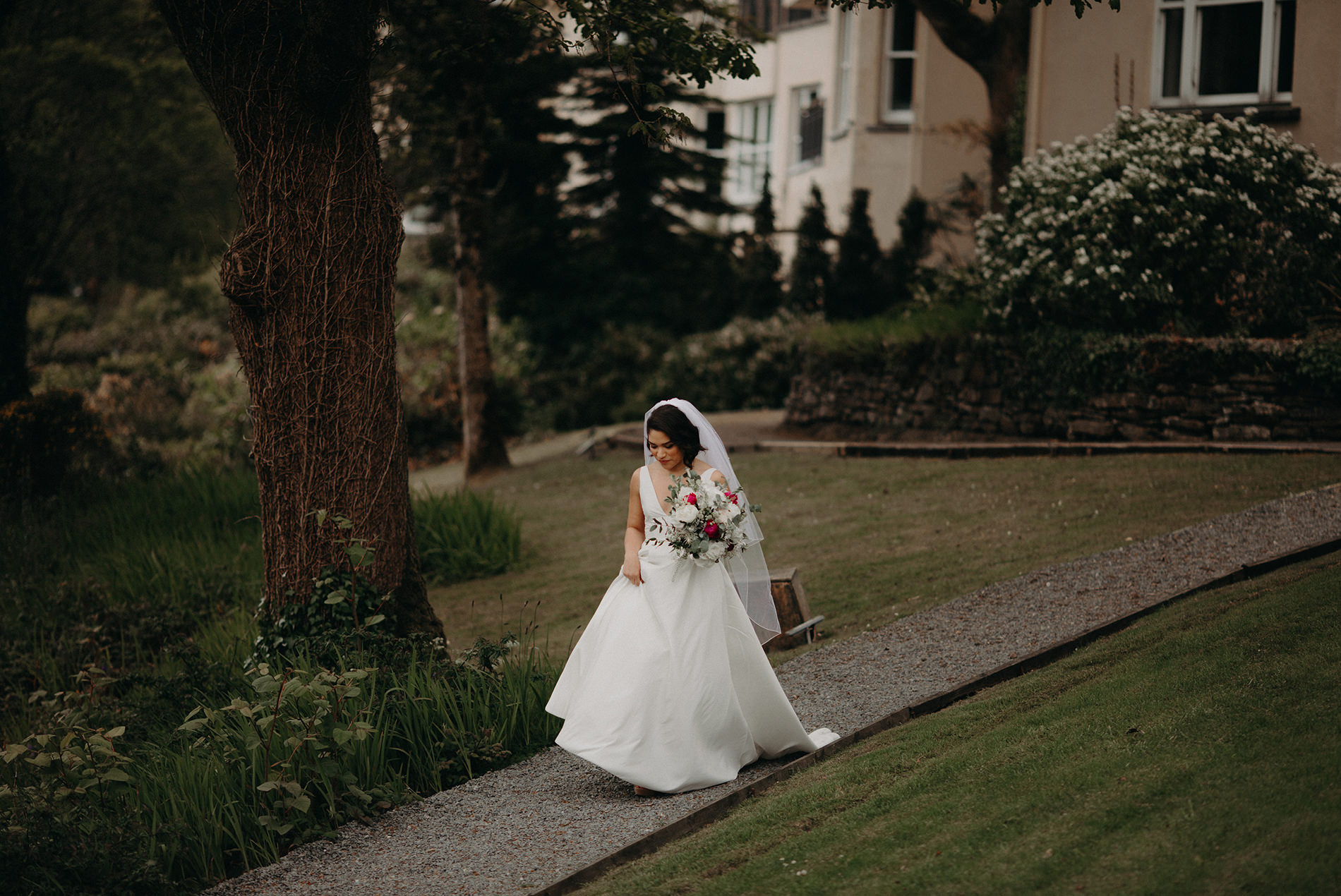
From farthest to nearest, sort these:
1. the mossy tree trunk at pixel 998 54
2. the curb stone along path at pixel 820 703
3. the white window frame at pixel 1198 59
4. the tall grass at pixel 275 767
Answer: the mossy tree trunk at pixel 998 54 < the white window frame at pixel 1198 59 < the tall grass at pixel 275 767 < the curb stone along path at pixel 820 703

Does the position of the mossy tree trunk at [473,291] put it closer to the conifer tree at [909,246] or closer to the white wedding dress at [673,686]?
the conifer tree at [909,246]

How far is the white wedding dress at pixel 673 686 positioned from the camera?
5.37 metres

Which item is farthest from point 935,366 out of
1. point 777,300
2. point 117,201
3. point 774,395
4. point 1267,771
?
point 117,201

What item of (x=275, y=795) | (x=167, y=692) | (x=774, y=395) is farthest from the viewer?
(x=774, y=395)

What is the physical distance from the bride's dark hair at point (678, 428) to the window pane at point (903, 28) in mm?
17797

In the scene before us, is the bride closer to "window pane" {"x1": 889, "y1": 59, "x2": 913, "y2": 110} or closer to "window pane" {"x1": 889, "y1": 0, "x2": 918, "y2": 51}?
"window pane" {"x1": 889, "y1": 59, "x2": 913, "y2": 110}

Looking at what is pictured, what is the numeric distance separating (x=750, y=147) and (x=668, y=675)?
2970 centimetres

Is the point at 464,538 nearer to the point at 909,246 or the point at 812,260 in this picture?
the point at 909,246

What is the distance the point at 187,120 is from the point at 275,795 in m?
20.5

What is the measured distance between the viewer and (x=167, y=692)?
7.43 metres

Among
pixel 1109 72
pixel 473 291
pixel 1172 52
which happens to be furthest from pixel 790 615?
pixel 1172 52

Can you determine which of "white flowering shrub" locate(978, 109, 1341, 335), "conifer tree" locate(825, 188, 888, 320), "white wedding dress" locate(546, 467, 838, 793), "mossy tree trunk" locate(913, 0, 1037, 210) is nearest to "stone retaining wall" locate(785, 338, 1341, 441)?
"white flowering shrub" locate(978, 109, 1341, 335)

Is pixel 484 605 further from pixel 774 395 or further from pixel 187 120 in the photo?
pixel 187 120

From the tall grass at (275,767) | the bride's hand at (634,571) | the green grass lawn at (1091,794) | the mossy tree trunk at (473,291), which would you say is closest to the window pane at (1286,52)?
the mossy tree trunk at (473,291)
